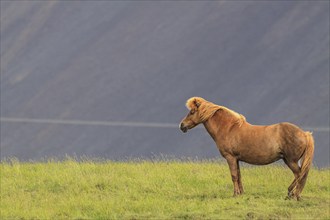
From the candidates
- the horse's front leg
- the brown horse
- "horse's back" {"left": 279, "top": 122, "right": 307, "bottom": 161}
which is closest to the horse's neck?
the brown horse

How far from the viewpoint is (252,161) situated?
19.4 m

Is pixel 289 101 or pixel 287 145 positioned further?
pixel 289 101

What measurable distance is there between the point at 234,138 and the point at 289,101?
563 feet

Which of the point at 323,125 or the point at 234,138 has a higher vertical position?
the point at 234,138

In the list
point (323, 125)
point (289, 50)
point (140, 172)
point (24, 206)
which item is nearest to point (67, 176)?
point (140, 172)

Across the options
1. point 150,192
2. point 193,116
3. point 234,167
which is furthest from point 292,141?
point 150,192

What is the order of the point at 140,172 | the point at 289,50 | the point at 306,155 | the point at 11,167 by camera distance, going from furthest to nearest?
1. the point at 289,50
2. the point at 11,167
3. the point at 140,172
4. the point at 306,155

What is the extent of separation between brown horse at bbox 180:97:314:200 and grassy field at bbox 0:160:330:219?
2.05 feet

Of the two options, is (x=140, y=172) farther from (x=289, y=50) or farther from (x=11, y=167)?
(x=289, y=50)

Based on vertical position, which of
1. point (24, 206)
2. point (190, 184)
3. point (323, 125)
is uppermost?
point (24, 206)

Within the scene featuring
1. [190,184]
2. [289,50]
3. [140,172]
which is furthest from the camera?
[289,50]

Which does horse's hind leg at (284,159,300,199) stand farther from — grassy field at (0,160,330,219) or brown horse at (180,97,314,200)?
grassy field at (0,160,330,219)

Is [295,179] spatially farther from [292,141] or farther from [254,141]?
[254,141]

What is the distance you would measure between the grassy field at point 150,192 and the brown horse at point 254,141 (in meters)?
0.63
